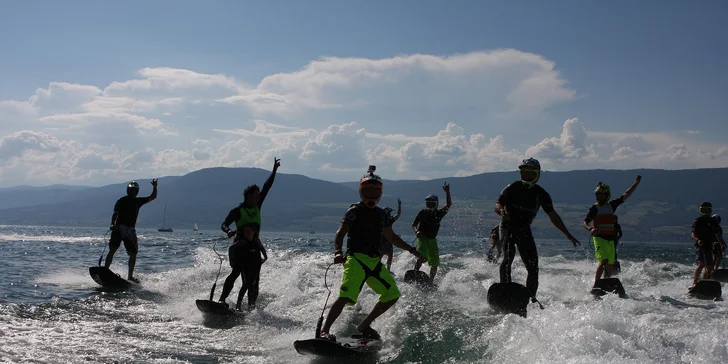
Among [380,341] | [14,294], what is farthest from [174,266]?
[380,341]

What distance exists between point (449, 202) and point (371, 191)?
652 centimetres

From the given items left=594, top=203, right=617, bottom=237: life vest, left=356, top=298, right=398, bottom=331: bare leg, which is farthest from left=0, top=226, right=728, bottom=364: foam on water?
left=594, top=203, right=617, bottom=237: life vest

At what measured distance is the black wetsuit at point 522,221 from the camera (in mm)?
10203

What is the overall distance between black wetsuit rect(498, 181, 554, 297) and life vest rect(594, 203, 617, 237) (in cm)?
391

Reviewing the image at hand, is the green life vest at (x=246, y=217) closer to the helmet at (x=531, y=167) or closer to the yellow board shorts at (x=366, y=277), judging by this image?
the yellow board shorts at (x=366, y=277)

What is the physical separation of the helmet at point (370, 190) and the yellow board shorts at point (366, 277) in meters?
0.71

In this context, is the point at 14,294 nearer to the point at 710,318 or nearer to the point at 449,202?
the point at 449,202

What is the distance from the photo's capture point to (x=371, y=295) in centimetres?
1231

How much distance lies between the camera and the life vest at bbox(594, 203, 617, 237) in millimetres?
13500

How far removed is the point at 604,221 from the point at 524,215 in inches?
168

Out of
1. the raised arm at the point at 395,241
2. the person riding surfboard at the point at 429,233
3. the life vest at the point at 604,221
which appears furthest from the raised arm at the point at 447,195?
the raised arm at the point at 395,241

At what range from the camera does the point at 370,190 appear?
8.05m

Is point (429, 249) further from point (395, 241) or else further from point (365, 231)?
point (365, 231)

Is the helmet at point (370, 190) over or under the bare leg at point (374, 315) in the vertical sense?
over
